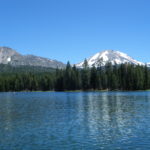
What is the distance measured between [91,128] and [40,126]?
28.7ft

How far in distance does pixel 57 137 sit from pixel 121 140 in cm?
836

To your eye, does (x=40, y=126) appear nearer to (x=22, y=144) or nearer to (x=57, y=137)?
(x=57, y=137)

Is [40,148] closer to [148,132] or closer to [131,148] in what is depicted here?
[131,148]

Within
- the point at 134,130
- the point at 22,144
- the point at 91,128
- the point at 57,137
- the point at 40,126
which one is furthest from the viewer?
the point at 40,126

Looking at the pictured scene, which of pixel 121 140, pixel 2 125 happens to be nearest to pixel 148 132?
pixel 121 140

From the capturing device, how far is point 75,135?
1563 inches

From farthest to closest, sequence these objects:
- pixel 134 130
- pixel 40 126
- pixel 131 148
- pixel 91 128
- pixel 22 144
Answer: pixel 40 126 < pixel 91 128 < pixel 134 130 < pixel 22 144 < pixel 131 148

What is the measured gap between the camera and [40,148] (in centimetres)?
3269

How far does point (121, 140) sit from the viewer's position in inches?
1417

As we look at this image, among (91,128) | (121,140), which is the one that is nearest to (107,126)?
(91,128)

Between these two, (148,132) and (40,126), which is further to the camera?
(40,126)

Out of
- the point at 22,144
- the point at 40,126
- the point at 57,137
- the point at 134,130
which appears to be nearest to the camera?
the point at 22,144

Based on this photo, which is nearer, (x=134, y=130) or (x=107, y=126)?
(x=134, y=130)

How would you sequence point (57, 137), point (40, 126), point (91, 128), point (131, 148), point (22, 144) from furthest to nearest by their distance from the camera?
point (40, 126), point (91, 128), point (57, 137), point (22, 144), point (131, 148)
